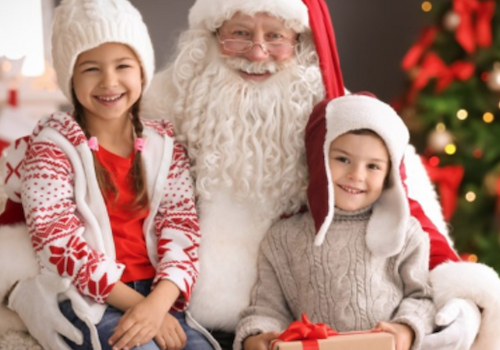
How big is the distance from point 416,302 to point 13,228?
118cm

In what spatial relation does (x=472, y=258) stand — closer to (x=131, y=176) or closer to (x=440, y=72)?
(x=440, y=72)

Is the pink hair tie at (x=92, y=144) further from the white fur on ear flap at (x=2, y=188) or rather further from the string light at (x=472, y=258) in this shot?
the string light at (x=472, y=258)

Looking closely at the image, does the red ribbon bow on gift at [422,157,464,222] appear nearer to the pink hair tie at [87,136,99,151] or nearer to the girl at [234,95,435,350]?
the girl at [234,95,435,350]

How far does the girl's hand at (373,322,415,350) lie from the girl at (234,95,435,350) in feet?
0.08

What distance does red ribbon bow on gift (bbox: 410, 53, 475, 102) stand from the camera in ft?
11.8

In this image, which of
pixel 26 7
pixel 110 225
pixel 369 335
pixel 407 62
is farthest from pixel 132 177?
pixel 26 7

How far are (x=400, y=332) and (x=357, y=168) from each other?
0.46m

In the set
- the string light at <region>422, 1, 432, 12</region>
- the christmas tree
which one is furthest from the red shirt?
the string light at <region>422, 1, 432, 12</region>

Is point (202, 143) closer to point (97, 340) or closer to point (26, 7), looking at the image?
point (97, 340)

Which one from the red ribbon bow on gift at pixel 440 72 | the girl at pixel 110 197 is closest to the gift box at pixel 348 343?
the girl at pixel 110 197

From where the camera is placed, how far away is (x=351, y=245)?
220 centimetres

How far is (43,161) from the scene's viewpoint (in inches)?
82.0

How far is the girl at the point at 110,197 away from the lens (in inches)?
80.5

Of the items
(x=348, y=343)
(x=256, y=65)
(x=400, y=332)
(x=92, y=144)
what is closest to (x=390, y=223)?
(x=400, y=332)
